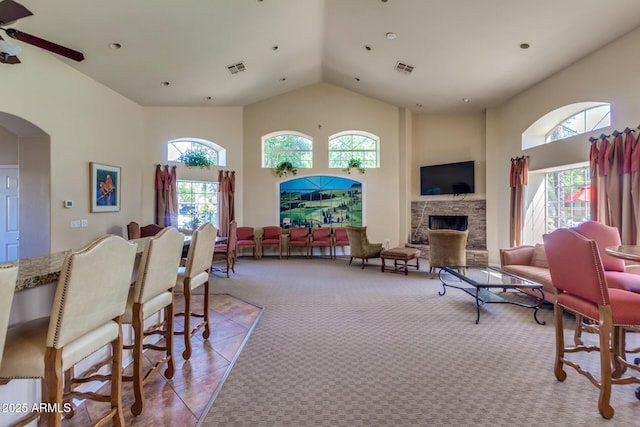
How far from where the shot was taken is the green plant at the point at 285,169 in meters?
7.73

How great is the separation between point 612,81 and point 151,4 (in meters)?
6.29

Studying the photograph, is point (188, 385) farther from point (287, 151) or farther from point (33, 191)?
point (287, 151)

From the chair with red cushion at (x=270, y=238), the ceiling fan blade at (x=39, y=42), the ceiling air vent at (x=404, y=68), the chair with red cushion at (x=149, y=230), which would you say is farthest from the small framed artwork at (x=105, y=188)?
the ceiling air vent at (x=404, y=68)

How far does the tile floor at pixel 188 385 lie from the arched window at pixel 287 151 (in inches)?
207

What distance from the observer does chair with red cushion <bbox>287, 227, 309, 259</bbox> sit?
24.5ft

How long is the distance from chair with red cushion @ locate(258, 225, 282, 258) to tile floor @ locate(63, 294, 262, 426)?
407cm

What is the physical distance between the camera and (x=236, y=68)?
5.96m

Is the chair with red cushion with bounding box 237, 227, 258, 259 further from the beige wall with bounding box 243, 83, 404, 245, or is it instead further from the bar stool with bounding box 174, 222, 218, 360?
the bar stool with bounding box 174, 222, 218, 360

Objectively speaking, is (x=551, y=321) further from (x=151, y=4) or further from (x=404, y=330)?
(x=151, y=4)

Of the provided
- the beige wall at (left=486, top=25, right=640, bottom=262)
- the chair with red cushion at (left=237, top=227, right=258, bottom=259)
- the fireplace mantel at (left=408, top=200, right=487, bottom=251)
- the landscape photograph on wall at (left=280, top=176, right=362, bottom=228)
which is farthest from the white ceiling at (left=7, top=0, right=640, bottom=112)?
the chair with red cushion at (left=237, top=227, right=258, bottom=259)

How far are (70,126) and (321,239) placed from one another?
209 inches

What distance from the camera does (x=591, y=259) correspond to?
6.24 ft

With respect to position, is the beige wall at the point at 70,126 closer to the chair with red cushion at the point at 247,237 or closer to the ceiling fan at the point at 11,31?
the ceiling fan at the point at 11,31

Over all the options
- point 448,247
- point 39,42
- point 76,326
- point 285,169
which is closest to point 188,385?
point 76,326
